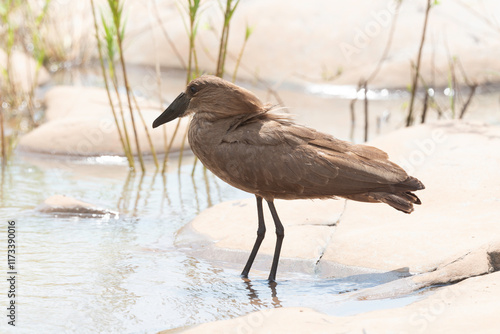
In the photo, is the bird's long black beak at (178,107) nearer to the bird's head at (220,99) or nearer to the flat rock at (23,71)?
the bird's head at (220,99)

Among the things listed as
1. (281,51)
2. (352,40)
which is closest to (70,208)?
(281,51)

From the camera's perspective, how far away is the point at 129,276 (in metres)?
4.49

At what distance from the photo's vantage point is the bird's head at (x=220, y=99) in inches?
181

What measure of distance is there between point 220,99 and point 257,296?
126 centimetres

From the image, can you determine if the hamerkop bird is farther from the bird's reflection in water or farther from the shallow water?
the shallow water

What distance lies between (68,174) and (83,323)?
3.84 meters

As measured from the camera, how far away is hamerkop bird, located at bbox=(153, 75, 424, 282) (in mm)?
4340

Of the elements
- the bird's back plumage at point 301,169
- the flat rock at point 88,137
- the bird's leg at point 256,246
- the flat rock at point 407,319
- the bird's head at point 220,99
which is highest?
the bird's head at point 220,99

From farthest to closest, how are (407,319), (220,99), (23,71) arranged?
(23,71) → (220,99) → (407,319)

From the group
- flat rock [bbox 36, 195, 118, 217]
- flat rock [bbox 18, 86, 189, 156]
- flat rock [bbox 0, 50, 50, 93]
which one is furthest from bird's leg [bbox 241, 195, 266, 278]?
flat rock [bbox 0, 50, 50, 93]

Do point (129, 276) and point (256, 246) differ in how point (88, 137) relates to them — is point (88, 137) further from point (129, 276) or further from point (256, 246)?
point (256, 246)

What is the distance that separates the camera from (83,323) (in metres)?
3.72

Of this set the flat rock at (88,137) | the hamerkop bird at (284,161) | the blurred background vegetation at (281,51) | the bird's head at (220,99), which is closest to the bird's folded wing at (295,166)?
the hamerkop bird at (284,161)

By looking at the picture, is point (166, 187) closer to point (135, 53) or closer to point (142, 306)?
point (142, 306)
